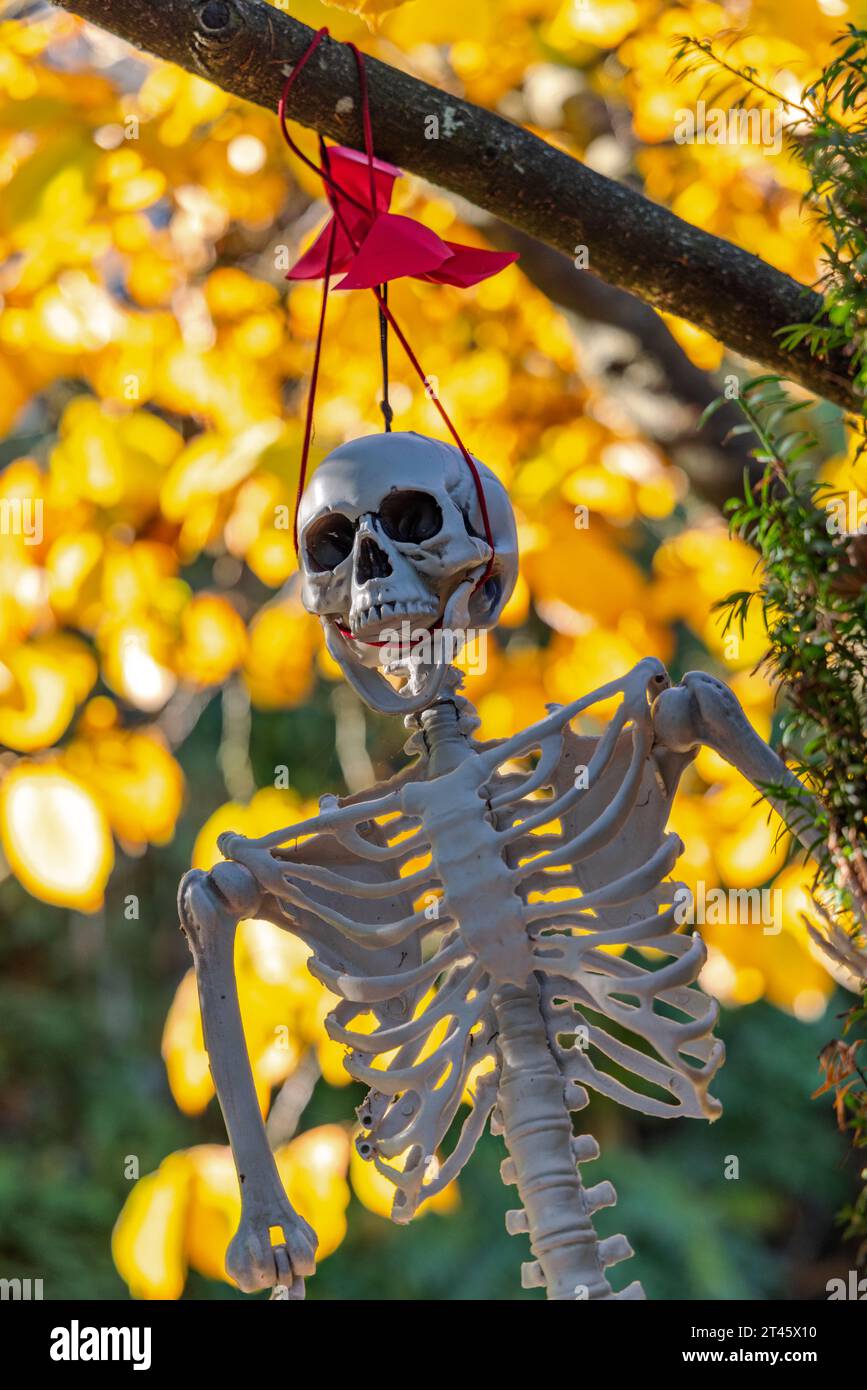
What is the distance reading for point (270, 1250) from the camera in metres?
0.73

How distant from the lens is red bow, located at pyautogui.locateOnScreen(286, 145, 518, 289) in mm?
806

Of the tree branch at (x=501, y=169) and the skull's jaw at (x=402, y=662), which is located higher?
the tree branch at (x=501, y=169)

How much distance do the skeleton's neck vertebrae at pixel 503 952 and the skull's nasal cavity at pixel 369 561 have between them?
10cm

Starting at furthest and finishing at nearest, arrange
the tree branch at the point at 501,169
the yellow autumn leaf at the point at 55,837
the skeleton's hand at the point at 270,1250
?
the yellow autumn leaf at the point at 55,837 → the tree branch at the point at 501,169 → the skeleton's hand at the point at 270,1250

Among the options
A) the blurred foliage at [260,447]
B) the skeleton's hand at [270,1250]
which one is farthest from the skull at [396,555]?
the blurred foliage at [260,447]

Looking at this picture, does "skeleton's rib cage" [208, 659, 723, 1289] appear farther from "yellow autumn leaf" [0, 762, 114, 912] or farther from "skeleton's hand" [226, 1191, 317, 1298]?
"yellow autumn leaf" [0, 762, 114, 912]

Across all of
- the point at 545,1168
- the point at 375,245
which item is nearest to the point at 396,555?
the point at 375,245

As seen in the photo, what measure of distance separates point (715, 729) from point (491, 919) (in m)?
0.14

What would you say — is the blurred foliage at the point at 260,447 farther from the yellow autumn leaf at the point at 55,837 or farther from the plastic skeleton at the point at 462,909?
the plastic skeleton at the point at 462,909

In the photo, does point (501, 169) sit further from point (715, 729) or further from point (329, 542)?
point (715, 729)

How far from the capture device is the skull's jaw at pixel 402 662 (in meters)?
0.79

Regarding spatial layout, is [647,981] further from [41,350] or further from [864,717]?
[41,350]

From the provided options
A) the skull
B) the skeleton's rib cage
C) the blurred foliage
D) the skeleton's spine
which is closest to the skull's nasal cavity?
the skull
